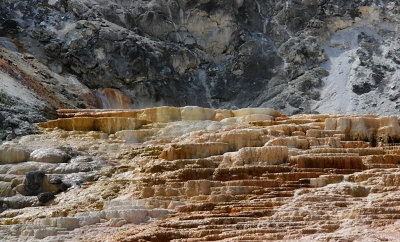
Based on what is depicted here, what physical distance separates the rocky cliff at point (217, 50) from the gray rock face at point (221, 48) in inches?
2.5

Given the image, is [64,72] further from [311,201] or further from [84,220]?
[311,201]

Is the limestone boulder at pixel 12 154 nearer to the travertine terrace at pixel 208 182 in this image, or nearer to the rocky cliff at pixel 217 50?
the travertine terrace at pixel 208 182

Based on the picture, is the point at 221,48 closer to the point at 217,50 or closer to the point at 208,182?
the point at 217,50

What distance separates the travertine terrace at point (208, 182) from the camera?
40.3 feet

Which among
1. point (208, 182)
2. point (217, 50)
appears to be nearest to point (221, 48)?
point (217, 50)

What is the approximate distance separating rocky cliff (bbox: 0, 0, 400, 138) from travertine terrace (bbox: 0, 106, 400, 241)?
13204 mm

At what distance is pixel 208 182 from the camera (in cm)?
1477

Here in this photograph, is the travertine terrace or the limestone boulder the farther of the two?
the limestone boulder

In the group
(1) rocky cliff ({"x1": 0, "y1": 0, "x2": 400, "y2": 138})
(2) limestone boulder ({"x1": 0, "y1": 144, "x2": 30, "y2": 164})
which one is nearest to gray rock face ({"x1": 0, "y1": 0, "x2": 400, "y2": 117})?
(1) rocky cliff ({"x1": 0, "y1": 0, "x2": 400, "y2": 138})

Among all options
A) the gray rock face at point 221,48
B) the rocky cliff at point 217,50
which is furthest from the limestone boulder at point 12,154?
the gray rock face at point 221,48

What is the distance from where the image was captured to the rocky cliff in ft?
113

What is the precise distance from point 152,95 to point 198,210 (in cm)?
2272

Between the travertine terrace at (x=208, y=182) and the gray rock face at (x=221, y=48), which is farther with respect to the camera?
the gray rock face at (x=221, y=48)

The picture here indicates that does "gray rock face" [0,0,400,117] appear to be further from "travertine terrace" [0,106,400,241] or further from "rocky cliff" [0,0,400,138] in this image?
"travertine terrace" [0,106,400,241]
